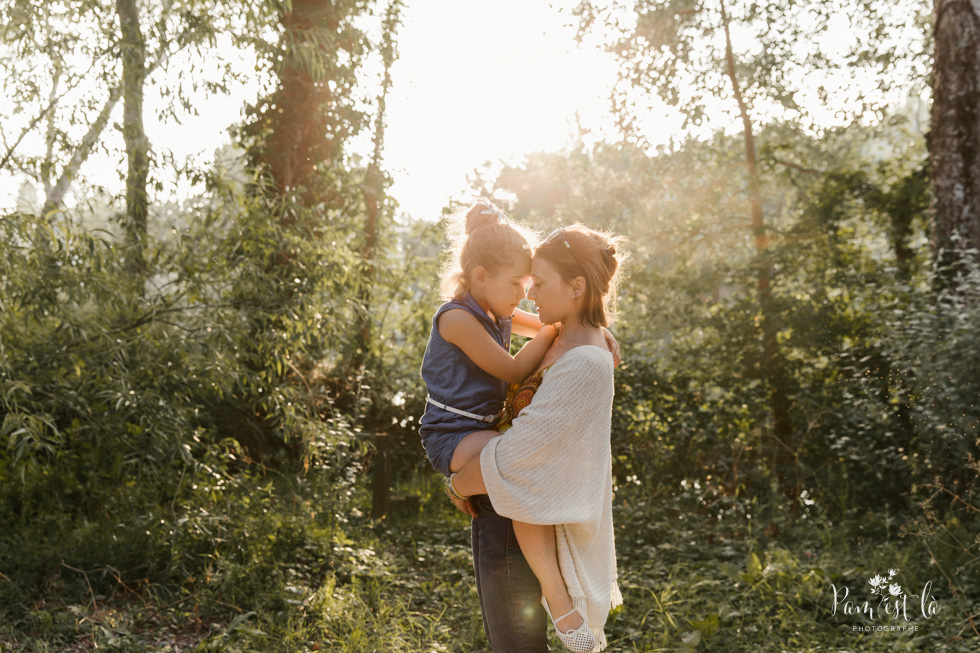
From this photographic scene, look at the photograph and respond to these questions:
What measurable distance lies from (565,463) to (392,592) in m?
3.51

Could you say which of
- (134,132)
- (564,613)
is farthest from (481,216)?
(134,132)

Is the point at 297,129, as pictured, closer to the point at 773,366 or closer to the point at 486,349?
the point at 773,366

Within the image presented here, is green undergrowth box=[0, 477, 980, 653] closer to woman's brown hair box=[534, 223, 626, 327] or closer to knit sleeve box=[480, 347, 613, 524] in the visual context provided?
knit sleeve box=[480, 347, 613, 524]

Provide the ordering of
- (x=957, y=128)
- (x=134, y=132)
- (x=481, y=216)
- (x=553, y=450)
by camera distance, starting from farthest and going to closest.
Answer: (x=957, y=128) → (x=134, y=132) → (x=481, y=216) → (x=553, y=450)

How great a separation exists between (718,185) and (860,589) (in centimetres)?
550

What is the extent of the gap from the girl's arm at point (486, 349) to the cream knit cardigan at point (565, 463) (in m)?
0.17

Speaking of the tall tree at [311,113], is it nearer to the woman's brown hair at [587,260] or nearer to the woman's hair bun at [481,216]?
the woman's hair bun at [481,216]

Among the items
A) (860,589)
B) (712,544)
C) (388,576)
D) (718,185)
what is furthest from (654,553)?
(718,185)

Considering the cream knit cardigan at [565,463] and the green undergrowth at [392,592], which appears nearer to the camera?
the cream knit cardigan at [565,463]

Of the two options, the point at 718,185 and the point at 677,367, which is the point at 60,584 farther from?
the point at 718,185

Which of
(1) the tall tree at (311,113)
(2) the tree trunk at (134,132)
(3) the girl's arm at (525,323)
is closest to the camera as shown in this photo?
(3) the girl's arm at (525,323)

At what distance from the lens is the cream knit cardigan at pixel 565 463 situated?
6.04 ft

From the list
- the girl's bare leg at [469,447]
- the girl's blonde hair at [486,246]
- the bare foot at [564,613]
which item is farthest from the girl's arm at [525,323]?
the bare foot at [564,613]

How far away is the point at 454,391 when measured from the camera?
2.09m
